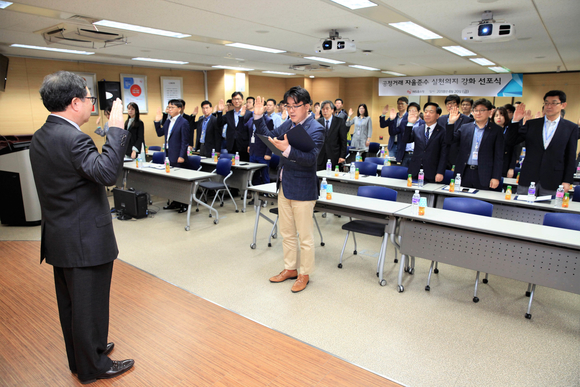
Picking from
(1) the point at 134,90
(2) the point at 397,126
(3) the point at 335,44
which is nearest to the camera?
(3) the point at 335,44

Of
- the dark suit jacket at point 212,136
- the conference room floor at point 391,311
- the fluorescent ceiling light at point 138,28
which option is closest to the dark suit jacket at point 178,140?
the fluorescent ceiling light at point 138,28

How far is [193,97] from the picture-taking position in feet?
39.6

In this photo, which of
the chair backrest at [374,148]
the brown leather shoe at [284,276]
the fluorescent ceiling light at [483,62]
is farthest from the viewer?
the chair backrest at [374,148]

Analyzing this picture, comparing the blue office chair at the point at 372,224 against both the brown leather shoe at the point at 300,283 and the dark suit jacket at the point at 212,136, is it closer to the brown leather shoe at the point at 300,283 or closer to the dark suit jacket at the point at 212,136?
the brown leather shoe at the point at 300,283

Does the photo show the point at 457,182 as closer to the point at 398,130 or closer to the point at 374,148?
the point at 398,130

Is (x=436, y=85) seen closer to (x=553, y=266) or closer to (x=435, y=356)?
(x=553, y=266)

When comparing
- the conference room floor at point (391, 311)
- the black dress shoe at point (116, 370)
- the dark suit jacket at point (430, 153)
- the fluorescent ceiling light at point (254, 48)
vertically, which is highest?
the fluorescent ceiling light at point (254, 48)

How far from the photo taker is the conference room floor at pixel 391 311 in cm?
255

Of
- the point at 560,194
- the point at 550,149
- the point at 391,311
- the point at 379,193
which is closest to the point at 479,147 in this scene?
the point at 550,149

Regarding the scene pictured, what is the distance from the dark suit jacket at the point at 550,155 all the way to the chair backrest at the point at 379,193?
5.79 feet

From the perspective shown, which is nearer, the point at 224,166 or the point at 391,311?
the point at 391,311

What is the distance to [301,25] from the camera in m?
5.37

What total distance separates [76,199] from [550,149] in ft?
16.0

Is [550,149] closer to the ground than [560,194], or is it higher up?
higher up
